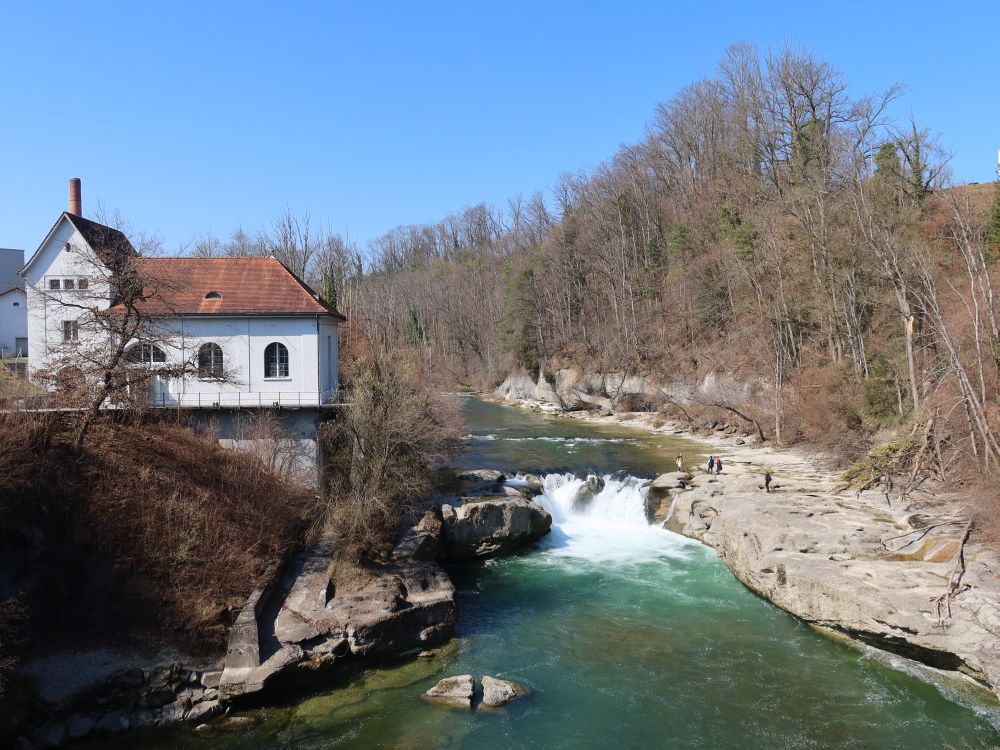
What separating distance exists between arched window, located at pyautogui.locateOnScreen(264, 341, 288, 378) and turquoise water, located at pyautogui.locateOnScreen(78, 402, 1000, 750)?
9508mm

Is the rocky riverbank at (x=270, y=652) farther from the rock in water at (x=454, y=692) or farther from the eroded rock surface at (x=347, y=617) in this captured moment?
the rock in water at (x=454, y=692)

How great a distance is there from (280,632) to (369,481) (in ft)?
19.8

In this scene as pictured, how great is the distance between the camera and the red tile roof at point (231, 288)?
77.0 ft

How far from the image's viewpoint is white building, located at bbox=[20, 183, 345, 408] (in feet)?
75.7

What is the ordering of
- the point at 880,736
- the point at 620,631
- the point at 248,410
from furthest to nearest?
the point at 248,410, the point at 620,631, the point at 880,736

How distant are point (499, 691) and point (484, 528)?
8958mm

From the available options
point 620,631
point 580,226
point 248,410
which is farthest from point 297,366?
point 580,226

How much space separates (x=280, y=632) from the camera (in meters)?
14.9

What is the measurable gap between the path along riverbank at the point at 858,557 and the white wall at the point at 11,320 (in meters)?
38.2

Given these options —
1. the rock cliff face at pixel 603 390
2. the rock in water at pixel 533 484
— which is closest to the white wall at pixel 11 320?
the rock in water at pixel 533 484

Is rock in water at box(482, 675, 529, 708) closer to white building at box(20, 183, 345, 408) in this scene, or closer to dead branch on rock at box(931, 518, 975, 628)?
dead branch on rock at box(931, 518, 975, 628)

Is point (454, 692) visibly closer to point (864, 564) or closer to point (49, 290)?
point (864, 564)

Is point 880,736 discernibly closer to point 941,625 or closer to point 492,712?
point 941,625

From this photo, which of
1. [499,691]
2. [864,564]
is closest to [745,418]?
[864,564]
